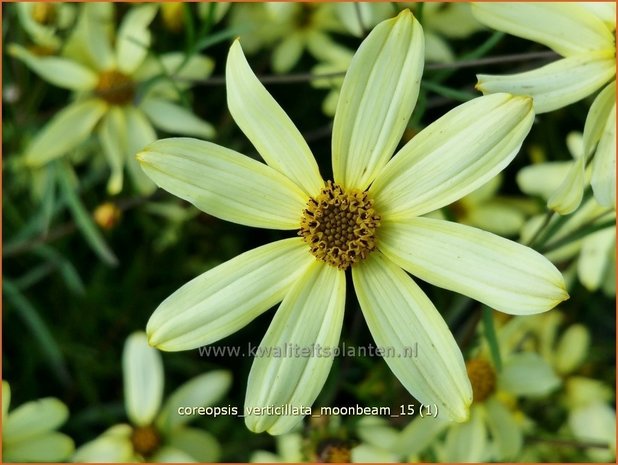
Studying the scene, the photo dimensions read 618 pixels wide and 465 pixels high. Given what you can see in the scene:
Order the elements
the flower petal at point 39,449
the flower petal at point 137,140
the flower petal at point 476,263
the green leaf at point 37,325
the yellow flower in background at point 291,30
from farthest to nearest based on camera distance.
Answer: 1. the yellow flower in background at point 291,30
2. the flower petal at point 137,140
3. the green leaf at point 37,325
4. the flower petal at point 39,449
5. the flower petal at point 476,263

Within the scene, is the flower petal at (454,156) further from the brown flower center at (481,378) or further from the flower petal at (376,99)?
the brown flower center at (481,378)

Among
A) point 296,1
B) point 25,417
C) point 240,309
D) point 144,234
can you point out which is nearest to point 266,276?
point 240,309

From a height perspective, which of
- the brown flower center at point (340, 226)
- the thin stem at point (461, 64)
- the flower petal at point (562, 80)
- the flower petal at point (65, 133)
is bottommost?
the brown flower center at point (340, 226)

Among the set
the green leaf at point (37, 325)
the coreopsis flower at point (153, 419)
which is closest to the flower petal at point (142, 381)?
the coreopsis flower at point (153, 419)

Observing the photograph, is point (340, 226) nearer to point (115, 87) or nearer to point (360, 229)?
point (360, 229)

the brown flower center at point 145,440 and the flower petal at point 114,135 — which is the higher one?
the flower petal at point 114,135

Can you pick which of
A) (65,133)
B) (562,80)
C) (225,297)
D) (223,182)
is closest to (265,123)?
(223,182)
